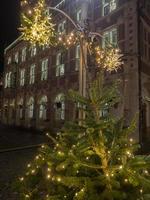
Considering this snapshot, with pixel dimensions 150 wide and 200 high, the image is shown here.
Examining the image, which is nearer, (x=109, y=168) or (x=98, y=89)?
(x=109, y=168)

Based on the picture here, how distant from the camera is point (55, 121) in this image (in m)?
23.3

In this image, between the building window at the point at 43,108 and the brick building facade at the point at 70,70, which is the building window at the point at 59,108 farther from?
the building window at the point at 43,108

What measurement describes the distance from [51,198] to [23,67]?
2891 cm

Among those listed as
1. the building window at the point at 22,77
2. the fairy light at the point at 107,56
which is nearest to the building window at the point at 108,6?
the fairy light at the point at 107,56

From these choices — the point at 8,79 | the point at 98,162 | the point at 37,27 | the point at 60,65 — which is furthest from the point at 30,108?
the point at 98,162

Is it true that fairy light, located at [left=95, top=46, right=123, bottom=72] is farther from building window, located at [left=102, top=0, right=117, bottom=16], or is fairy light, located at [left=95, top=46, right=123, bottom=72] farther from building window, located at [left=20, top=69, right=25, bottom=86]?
building window, located at [left=20, top=69, right=25, bottom=86]

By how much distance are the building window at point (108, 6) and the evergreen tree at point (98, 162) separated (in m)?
15.6

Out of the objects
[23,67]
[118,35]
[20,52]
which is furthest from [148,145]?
[20,52]

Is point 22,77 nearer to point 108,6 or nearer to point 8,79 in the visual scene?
point 8,79

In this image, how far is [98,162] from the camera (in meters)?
4.03

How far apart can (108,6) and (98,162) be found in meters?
16.7

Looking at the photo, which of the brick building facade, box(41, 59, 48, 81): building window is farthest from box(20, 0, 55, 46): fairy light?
box(41, 59, 48, 81): building window

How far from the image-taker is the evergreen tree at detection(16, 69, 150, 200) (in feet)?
11.8

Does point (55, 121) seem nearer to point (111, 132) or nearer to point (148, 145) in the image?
point (148, 145)
